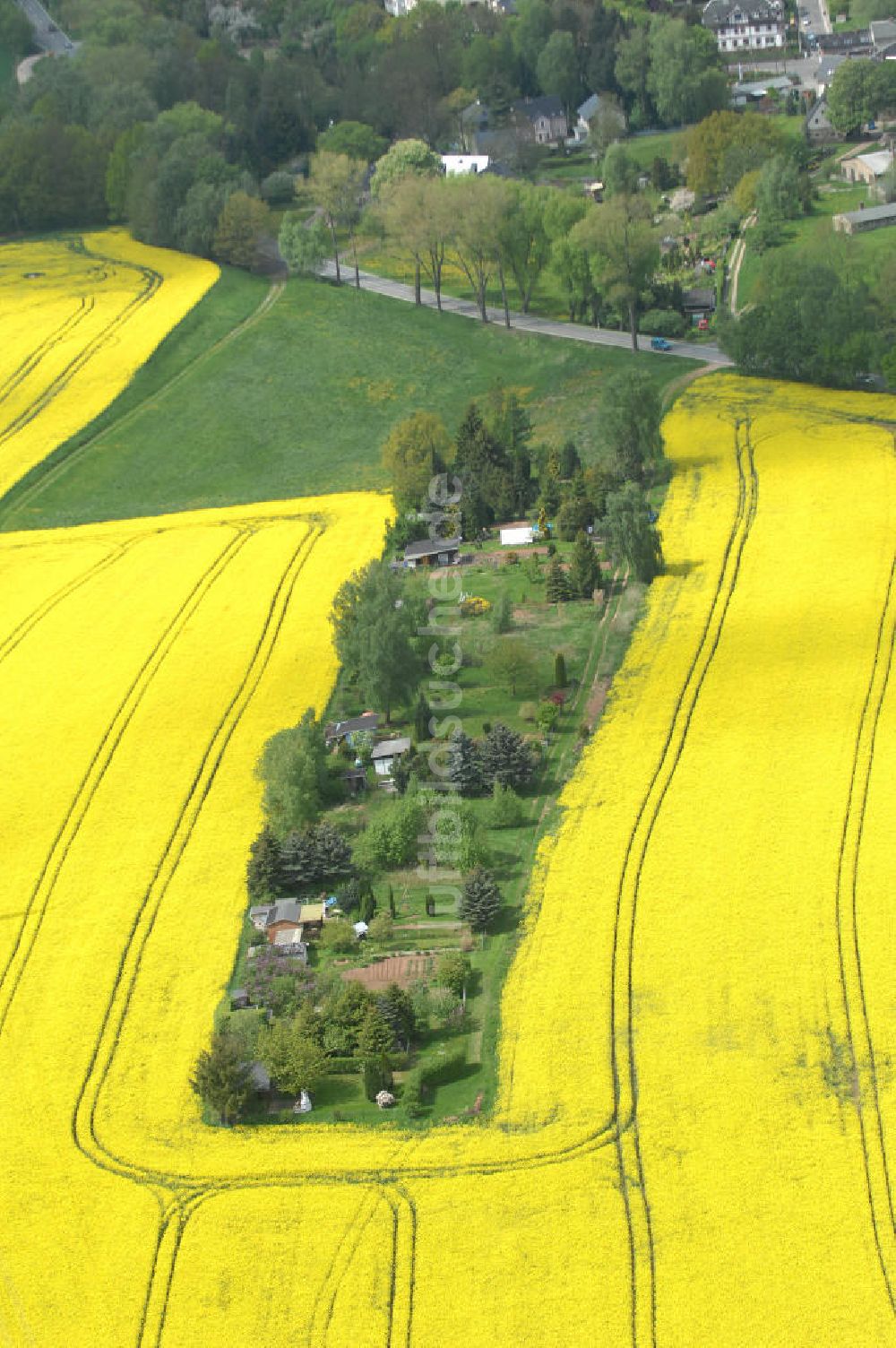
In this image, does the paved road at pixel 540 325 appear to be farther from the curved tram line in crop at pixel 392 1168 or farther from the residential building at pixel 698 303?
the curved tram line in crop at pixel 392 1168

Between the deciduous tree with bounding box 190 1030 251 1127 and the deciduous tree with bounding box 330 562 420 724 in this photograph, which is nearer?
the deciduous tree with bounding box 190 1030 251 1127

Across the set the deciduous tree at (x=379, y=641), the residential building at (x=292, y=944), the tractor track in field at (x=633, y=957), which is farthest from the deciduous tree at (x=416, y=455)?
the residential building at (x=292, y=944)

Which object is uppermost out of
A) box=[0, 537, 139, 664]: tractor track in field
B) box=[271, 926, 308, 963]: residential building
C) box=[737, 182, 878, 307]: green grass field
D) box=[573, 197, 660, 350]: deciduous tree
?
box=[573, 197, 660, 350]: deciduous tree

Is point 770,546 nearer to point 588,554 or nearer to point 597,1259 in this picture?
point 588,554

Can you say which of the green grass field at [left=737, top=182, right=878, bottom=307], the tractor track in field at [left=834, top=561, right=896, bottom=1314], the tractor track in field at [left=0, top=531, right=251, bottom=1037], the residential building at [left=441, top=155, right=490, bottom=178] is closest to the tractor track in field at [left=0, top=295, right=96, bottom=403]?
the tractor track in field at [left=0, top=531, right=251, bottom=1037]

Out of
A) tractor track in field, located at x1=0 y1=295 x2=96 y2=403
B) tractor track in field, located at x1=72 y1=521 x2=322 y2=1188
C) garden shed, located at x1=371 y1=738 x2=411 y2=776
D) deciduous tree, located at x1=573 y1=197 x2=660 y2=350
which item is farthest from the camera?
tractor track in field, located at x1=0 y1=295 x2=96 y2=403

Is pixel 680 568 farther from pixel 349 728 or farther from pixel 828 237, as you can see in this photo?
pixel 828 237

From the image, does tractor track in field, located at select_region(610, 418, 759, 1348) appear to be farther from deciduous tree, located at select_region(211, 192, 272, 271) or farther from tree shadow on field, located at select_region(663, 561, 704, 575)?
deciduous tree, located at select_region(211, 192, 272, 271)
